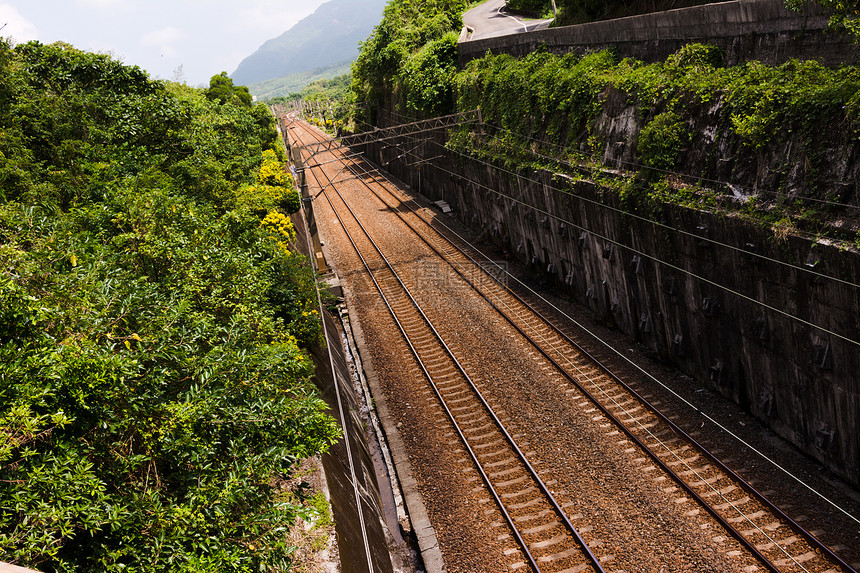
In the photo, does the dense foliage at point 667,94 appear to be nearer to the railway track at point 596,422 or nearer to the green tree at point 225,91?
the railway track at point 596,422

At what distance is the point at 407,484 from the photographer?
13750mm

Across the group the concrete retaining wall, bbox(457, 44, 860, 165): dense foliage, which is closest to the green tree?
bbox(457, 44, 860, 165): dense foliage

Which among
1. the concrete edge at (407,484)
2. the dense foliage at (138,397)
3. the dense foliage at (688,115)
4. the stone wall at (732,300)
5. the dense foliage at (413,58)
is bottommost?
the concrete edge at (407,484)

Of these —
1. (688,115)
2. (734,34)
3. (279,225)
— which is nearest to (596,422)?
(688,115)

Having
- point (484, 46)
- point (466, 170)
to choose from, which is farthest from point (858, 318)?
point (484, 46)

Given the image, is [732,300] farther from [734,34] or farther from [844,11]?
[734,34]

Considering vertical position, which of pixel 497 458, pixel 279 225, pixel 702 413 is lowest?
pixel 497 458

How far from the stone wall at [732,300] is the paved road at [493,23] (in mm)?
19497

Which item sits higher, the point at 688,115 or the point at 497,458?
the point at 688,115

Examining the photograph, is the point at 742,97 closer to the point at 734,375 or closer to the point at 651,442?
the point at 734,375

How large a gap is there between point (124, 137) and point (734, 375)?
16.6 m

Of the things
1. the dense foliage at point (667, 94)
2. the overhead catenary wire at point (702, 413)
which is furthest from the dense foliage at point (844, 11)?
the overhead catenary wire at point (702, 413)

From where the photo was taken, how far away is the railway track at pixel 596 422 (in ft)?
A: 33.8

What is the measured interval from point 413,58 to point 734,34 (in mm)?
28362
